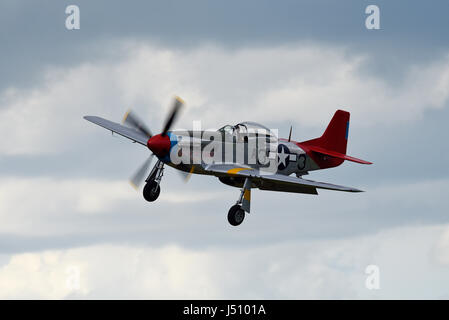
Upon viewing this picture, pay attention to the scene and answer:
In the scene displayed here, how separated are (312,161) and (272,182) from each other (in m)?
3.85

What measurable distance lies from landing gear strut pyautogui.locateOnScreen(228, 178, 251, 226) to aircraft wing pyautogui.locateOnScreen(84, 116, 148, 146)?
14.3ft

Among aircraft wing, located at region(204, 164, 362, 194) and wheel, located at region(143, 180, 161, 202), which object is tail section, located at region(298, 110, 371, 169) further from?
wheel, located at region(143, 180, 161, 202)

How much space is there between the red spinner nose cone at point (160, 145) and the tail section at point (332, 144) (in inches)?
274

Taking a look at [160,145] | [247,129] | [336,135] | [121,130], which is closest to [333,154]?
[336,135]

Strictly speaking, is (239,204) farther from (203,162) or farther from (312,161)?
(312,161)

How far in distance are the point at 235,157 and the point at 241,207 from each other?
1.99 metres

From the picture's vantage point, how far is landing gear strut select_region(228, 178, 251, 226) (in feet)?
89.4

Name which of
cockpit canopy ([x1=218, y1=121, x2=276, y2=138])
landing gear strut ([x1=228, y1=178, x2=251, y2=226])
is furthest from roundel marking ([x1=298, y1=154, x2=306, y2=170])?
landing gear strut ([x1=228, y1=178, x2=251, y2=226])

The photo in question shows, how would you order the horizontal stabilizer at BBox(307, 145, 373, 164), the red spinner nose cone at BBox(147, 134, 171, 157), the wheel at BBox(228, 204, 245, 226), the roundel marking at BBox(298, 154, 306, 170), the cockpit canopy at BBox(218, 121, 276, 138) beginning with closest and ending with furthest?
the red spinner nose cone at BBox(147, 134, 171, 157) < the wheel at BBox(228, 204, 245, 226) < the cockpit canopy at BBox(218, 121, 276, 138) < the horizontal stabilizer at BBox(307, 145, 373, 164) < the roundel marking at BBox(298, 154, 306, 170)

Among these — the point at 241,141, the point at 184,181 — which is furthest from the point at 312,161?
the point at 184,181

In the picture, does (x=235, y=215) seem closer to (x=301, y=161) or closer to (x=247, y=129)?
(x=247, y=129)

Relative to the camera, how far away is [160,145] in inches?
1043

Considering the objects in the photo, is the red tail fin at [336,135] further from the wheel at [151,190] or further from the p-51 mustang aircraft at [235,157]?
the wheel at [151,190]

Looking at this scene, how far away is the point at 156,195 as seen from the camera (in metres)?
28.7
